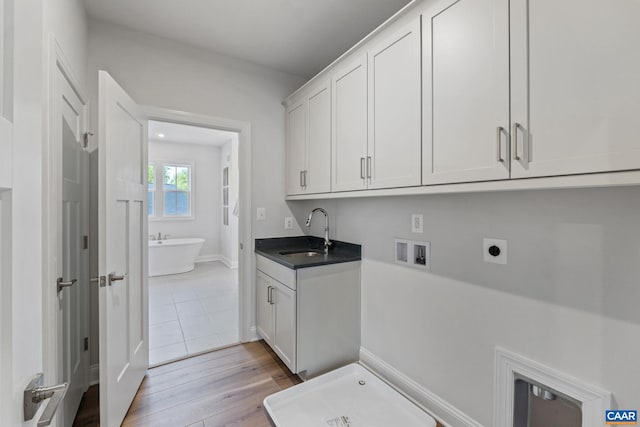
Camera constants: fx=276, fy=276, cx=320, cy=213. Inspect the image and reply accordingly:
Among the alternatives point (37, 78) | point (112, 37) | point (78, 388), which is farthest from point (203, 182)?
point (37, 78)

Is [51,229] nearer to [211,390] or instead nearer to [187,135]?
[211,390]

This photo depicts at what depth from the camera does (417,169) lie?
1.45m

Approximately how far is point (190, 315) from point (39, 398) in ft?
9.75

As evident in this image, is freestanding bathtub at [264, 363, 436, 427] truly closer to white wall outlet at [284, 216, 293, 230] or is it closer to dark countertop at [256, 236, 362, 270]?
dark countertop at [256, 236, 362, 270]

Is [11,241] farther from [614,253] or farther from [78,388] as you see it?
[78,388]

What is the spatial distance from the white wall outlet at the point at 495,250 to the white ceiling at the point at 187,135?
15.1ft

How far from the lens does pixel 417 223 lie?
1802 millimetres

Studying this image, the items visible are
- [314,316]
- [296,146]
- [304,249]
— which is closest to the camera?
[314,316]

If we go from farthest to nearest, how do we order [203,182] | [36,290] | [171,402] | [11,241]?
[203,182] < [171,402] < [36,290] < [11,241]

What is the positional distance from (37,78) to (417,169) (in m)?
1.41

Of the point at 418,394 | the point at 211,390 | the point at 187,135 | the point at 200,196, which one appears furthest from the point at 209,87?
the point at 200,196

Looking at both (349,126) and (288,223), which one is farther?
(288,223)

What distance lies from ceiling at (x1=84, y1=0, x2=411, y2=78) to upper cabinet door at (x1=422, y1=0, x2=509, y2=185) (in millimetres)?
768

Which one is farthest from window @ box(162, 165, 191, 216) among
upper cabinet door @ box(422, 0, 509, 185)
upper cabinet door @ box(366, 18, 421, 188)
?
upper cabinet door @ box(422, 0, 509, 185)
